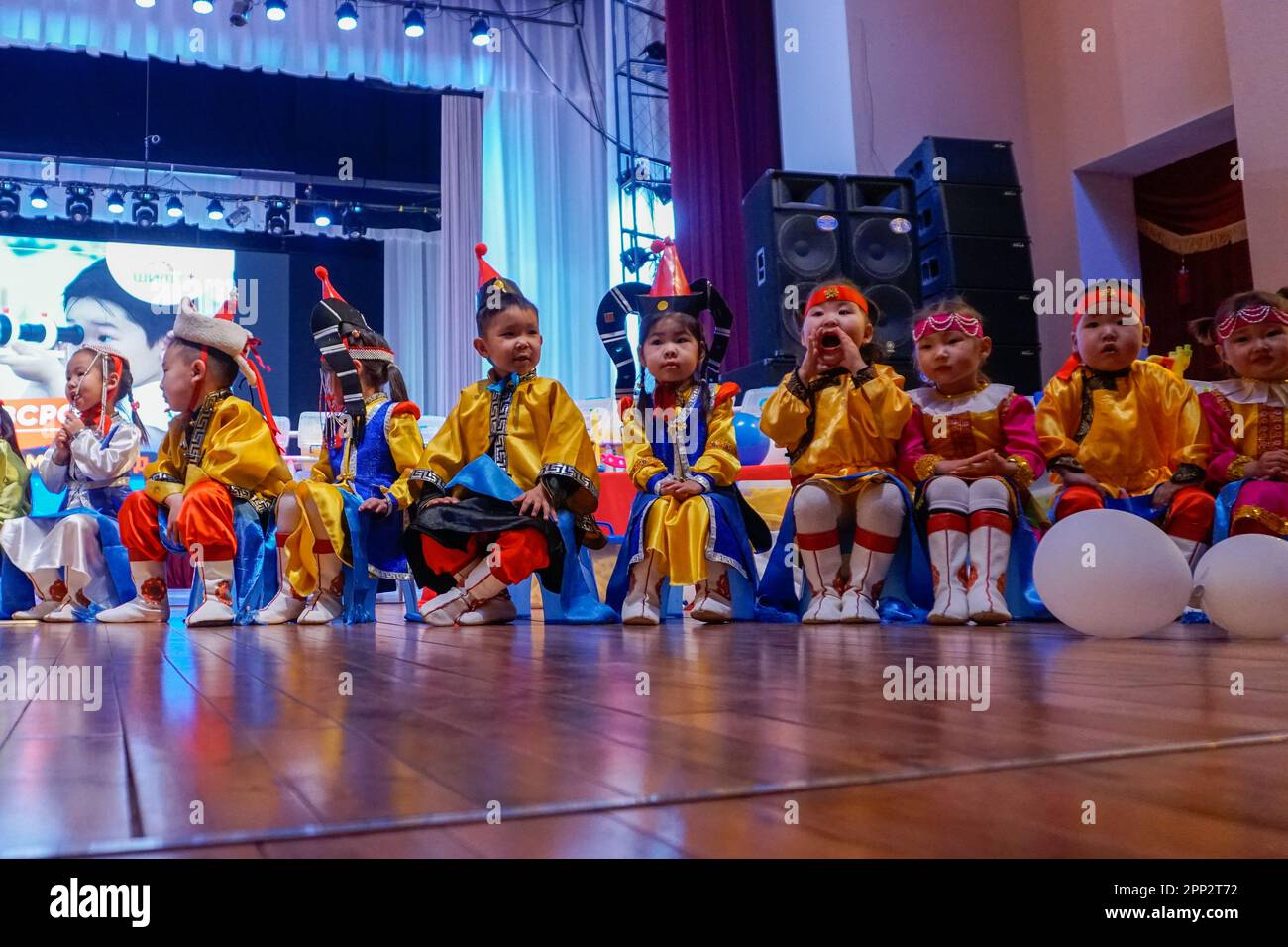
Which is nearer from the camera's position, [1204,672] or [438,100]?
[1204,672]

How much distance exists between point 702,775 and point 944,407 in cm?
222

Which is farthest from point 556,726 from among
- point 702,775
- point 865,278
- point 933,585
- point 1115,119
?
point 1115,119

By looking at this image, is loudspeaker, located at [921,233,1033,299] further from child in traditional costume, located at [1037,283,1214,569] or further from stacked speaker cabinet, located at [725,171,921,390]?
child in traditional costume, located at [1037,283,1214,569]

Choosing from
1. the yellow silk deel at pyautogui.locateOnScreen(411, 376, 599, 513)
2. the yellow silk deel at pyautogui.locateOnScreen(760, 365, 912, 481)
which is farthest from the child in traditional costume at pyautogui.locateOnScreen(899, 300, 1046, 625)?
the yellow silk deel at pyautogui.locateOnScreen(411, 376, 599, 513)

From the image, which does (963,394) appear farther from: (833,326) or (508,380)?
(508,380)

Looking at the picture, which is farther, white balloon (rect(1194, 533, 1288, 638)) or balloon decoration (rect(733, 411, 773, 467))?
balloon decoration (rect(733, 411, 773, 467))

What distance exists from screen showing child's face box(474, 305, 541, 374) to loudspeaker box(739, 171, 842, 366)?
6.03 ft

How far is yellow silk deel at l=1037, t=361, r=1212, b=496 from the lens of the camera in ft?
8.60

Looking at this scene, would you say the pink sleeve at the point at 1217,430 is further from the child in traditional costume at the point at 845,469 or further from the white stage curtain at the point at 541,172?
the white stage curtain at the point at 541,172

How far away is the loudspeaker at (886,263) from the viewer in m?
4.67

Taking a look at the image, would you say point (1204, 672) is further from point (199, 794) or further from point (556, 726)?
point (199, 794)

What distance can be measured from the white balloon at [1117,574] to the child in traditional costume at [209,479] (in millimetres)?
2140

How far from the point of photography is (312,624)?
9.52ft

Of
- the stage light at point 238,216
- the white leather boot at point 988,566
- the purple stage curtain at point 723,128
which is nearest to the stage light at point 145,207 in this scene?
the stage light at point 238,216
